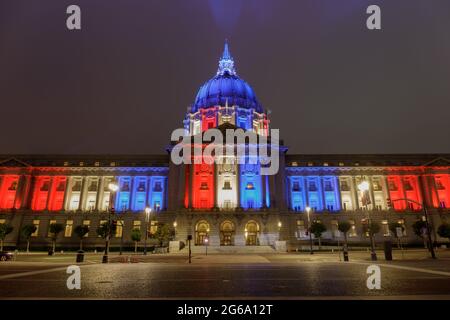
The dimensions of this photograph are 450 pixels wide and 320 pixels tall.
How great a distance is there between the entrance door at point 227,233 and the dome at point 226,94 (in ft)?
119

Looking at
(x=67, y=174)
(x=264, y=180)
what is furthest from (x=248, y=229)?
(x=67, y=174)

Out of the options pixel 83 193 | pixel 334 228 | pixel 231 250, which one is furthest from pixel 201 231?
pixel 83 193

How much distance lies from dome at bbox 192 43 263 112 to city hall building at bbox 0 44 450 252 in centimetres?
776

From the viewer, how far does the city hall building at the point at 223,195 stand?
61.8 m

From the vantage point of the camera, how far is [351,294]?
1018 centimetres

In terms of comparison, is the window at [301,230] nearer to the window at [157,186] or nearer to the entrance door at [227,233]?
the entrance door at [227,233]

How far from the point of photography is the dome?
3359 inches

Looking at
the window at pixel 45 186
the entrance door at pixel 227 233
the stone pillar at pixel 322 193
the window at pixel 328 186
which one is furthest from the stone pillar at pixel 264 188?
the window at pixel 45 186

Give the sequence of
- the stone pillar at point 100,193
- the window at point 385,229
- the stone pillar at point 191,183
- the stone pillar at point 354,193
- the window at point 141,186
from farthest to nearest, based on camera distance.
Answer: the window at point 141,186 → the stone pillar at point 354,193 → the stone pillar at point 100,193 → the window at point 385,229 → the stone pillar at point 191,183

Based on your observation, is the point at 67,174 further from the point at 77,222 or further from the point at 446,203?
the point at 446,203

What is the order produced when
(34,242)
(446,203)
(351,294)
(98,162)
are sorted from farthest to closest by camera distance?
(98,162) → (446,203) → (34,242) → (351,294)

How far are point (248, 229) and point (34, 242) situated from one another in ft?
155
